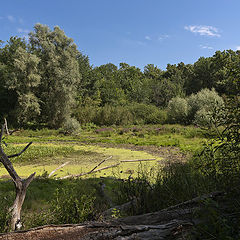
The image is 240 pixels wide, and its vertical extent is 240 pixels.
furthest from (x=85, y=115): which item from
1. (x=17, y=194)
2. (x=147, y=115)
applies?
(x=17, y=194)

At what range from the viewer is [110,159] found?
1020 centimetres

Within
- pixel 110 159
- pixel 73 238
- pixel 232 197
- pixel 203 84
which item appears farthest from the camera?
pixel 203 84

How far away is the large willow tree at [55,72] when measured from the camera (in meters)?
23.6

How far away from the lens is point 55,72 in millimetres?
23500

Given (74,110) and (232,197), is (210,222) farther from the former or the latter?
(74,110)

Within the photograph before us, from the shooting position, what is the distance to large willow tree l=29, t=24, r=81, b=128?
77.6 feet

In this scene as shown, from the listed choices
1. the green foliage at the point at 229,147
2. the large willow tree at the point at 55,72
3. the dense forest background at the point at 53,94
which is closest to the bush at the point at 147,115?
the dense forest background at the point at 53,94

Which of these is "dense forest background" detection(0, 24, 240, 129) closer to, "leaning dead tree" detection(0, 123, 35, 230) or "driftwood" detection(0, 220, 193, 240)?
"leaning dead tree" detection(0, 123, 35, 230)

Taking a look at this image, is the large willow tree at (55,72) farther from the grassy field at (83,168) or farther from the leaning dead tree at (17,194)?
the leaning dead tree at (17,194)

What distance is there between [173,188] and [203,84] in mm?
40546

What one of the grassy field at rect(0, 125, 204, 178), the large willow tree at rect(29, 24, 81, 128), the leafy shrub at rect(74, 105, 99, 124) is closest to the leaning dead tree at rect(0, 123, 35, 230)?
the grassy field at rect(0, 125, 204, 178)

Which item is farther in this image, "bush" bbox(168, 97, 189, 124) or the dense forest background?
"bush" bbox(168, 97, 189, 124)

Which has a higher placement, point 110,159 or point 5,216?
point 5,216

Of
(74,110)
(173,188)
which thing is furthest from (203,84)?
(173,188)
